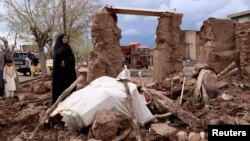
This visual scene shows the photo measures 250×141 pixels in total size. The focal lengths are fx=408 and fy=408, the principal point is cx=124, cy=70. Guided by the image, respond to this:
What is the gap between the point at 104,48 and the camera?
12539 mm

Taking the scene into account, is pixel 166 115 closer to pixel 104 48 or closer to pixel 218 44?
pixel 104 48

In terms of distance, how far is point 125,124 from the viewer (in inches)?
289

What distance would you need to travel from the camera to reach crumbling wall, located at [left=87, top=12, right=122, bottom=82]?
40.1ft

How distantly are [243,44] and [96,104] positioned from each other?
24.4ft

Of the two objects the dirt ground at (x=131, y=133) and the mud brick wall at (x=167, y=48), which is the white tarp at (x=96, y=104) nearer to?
the dirt ground at (x=131, y=133)

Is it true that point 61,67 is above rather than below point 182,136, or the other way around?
above

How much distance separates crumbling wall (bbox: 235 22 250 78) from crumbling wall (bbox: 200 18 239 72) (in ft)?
0.64

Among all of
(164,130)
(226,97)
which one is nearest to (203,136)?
(164,130)

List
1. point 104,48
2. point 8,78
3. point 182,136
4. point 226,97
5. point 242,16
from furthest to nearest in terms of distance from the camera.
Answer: point 242,16 < point 104,48 < point 8,78 < point 226,97 < point 182,136

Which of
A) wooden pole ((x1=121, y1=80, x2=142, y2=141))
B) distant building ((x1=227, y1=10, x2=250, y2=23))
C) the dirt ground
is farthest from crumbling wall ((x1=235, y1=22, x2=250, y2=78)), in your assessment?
distant building ((x1=227, y1=10, x2=250, y2=23))

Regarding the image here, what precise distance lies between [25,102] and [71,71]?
209cm

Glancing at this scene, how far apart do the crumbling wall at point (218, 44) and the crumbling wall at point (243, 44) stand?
0.64 ft

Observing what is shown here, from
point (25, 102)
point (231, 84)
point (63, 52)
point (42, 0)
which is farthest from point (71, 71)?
point (42, 0)

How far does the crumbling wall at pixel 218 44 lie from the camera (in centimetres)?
1309
